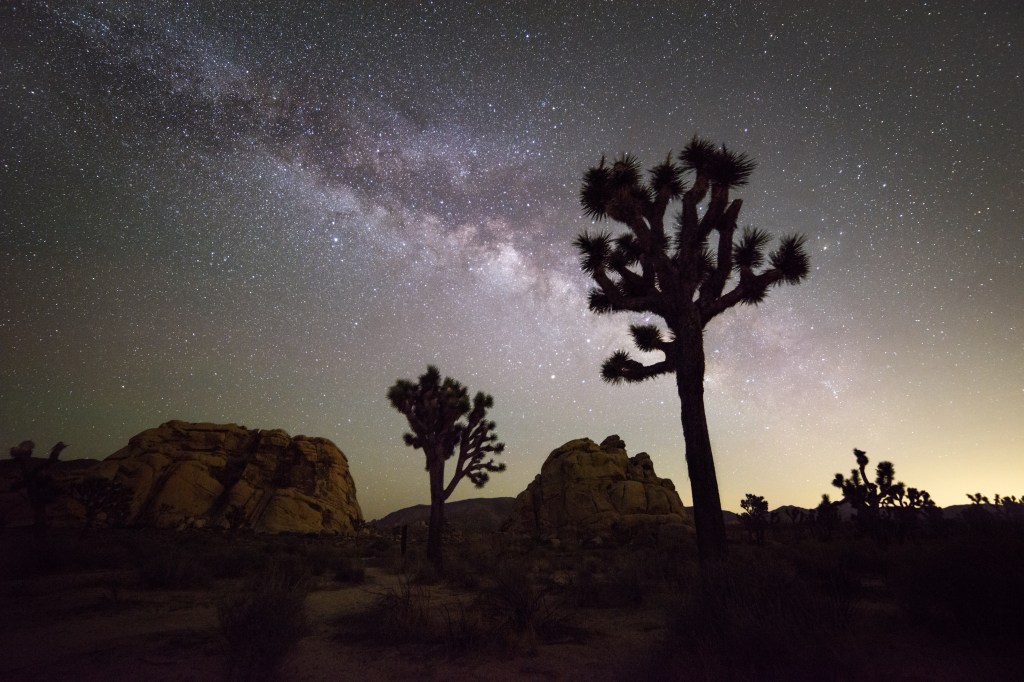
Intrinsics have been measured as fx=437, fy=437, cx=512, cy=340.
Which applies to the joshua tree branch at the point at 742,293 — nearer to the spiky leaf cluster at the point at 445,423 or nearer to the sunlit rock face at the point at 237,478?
the spiky leaf cluster at the point at 445,423

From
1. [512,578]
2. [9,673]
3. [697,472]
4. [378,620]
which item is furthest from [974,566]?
[9,673]

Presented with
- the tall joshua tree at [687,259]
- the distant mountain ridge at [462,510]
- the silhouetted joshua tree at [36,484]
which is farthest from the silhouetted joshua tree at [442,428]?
the distant mountain ridge at [462,510]

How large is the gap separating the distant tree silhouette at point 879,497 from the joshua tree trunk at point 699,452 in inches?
679

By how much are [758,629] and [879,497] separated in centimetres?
2535

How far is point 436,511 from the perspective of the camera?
1631cm

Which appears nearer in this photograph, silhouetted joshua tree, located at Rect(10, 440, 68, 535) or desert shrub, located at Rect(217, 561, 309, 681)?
desert shrub, located at Rect(217, 561, 309, 681)

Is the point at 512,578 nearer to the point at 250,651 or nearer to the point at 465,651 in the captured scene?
the point at 465,651

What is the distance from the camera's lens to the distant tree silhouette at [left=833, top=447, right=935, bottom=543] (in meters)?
20.3

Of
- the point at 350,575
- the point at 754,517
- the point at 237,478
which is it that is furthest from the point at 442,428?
the point at 237,478

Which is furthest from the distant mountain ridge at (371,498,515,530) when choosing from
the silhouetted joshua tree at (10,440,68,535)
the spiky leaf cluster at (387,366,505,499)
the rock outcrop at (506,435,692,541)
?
the spiky leaf cluster at (387,366,505,499)

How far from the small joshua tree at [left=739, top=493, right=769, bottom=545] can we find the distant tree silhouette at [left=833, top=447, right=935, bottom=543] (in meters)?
5.16

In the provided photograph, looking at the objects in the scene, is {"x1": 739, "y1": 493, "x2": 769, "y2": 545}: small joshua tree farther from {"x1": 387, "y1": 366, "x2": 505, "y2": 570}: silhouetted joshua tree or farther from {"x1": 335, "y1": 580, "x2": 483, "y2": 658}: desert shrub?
{"x1": 335, "y1": 580, "x2": 483, "y2": 658}: desert shrub

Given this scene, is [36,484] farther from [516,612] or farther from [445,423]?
[516,612]

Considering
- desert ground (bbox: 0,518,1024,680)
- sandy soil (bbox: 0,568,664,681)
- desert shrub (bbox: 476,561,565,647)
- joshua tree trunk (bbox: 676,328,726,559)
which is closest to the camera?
desert ground (bbox: 0,518,1024,680)
